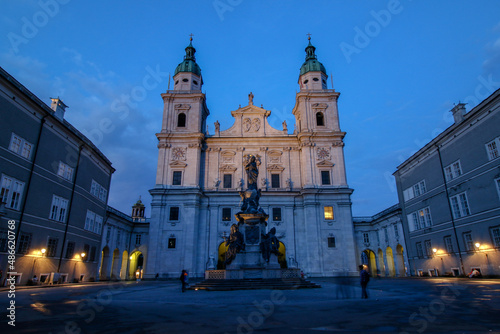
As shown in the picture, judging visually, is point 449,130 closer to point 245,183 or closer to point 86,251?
point 245,183

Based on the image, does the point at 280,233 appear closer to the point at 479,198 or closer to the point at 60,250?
the point at 479,198

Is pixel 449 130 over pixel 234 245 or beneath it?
over

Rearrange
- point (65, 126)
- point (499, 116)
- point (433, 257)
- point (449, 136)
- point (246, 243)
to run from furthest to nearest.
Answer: point (433, 257), point (449, 136), point (65, 126), point (499, 116), point (246, 243)

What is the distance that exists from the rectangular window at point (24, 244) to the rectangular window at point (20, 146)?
594cm

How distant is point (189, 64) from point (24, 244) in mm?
33497

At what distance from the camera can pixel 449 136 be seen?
3105cm

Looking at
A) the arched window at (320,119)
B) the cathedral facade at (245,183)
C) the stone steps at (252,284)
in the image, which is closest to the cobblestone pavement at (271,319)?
the stone steps at (252,284)

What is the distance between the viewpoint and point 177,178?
4184 cm

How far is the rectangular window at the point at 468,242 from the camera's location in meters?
28.2

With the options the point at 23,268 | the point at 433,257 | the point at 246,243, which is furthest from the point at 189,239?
the point at 433,257

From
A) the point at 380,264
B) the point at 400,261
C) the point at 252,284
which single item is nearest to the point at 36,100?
the point at 252,284

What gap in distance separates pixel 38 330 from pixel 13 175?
67.7 ft

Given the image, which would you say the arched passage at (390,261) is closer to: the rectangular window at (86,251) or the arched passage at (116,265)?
the arched passage at (116,265)

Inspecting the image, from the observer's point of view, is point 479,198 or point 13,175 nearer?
point 13,175
